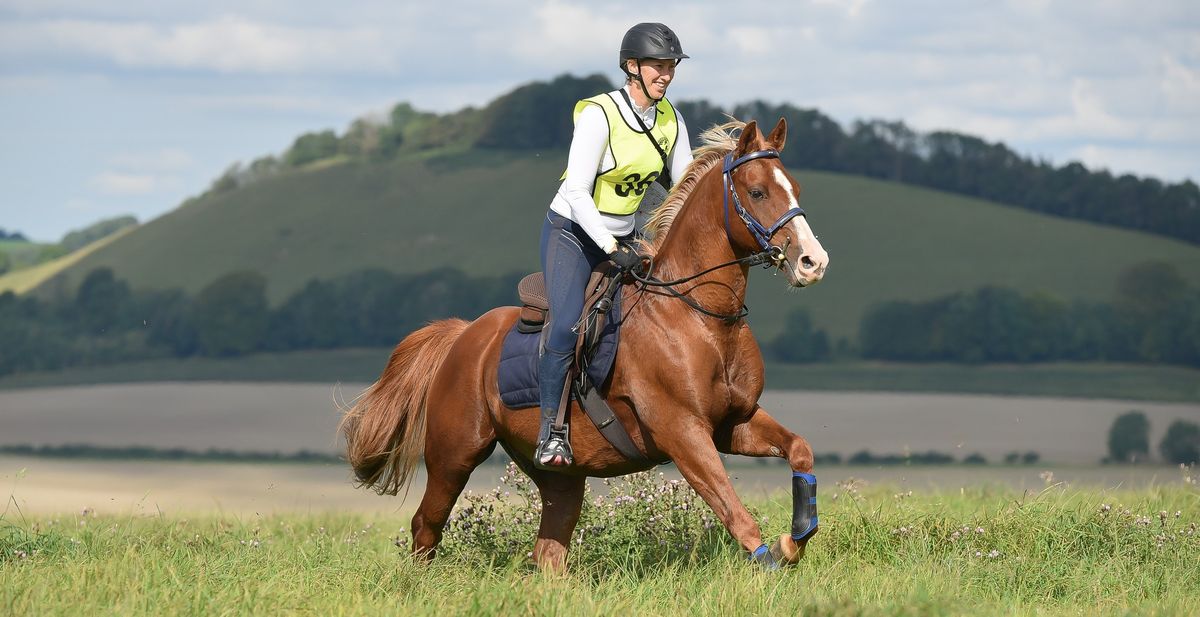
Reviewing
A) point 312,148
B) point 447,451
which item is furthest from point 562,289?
point 312,148

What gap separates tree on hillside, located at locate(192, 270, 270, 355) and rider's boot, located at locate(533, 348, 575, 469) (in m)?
57.9

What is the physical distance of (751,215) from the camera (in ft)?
21.2

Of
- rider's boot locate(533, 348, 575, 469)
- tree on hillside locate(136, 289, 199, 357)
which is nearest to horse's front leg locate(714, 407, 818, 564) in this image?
rider's boot locate(533, 348, 575, 469)

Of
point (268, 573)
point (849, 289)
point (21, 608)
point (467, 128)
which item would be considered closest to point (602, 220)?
point (268, 573)

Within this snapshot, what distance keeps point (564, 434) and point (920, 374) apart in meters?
54.9

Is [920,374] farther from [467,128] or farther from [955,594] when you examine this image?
[955,594]

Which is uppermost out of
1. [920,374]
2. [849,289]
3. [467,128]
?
[467,128]

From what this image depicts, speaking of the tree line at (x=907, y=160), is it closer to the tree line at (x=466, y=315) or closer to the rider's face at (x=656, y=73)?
the tree line at (x=466, y=315)

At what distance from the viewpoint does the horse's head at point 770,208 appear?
6.02m

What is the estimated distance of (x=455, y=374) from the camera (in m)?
8.16

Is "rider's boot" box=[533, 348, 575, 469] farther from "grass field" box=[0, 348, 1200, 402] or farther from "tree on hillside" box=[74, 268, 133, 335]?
"tree on hillside" box=[74, 268, 133, 335]

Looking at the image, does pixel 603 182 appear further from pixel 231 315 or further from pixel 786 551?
pixel 231 315

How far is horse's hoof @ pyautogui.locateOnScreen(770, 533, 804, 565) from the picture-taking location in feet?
21.0

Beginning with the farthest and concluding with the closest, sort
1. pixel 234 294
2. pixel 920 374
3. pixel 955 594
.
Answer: pixel 234 294 → pixel 920 374 → pixel 955 594
